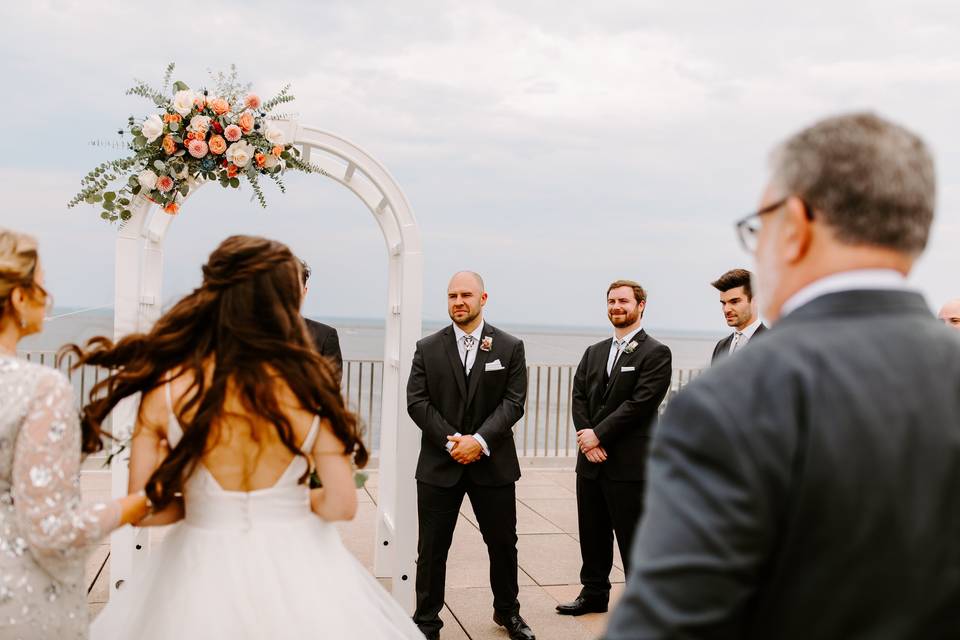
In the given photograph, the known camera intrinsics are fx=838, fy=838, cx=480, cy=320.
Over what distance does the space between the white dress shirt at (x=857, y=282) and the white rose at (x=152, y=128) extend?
168 inches

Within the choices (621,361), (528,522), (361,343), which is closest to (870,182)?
(621,361)

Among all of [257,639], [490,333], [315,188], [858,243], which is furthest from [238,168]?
[858,243]

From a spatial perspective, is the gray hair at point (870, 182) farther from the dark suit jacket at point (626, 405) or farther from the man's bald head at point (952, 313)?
the man's bald head at point (952, 313)

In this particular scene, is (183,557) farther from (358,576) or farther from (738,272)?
(738,272)

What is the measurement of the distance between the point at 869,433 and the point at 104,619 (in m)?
2.62

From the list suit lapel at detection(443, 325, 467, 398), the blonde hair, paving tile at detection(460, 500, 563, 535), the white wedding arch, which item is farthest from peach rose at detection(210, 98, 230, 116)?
paving tile at detection(460, 500, 563, 535)

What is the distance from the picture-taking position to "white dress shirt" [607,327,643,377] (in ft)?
19.2

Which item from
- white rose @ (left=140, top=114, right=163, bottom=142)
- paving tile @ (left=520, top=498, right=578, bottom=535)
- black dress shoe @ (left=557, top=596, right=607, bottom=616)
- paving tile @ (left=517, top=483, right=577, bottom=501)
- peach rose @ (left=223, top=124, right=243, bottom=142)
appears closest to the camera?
white rose @ (left=140, top=114, right=163, bottom=142)

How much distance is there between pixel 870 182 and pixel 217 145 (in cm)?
419

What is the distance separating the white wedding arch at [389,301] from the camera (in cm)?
507

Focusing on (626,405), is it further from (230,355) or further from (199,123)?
(230,355)

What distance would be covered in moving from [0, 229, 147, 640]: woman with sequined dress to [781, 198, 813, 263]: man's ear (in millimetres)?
1930

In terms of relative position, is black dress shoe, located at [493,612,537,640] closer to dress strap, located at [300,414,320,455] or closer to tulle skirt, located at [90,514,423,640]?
tulle skirt, located at [90,514,423,640]

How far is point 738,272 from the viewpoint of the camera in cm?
570
